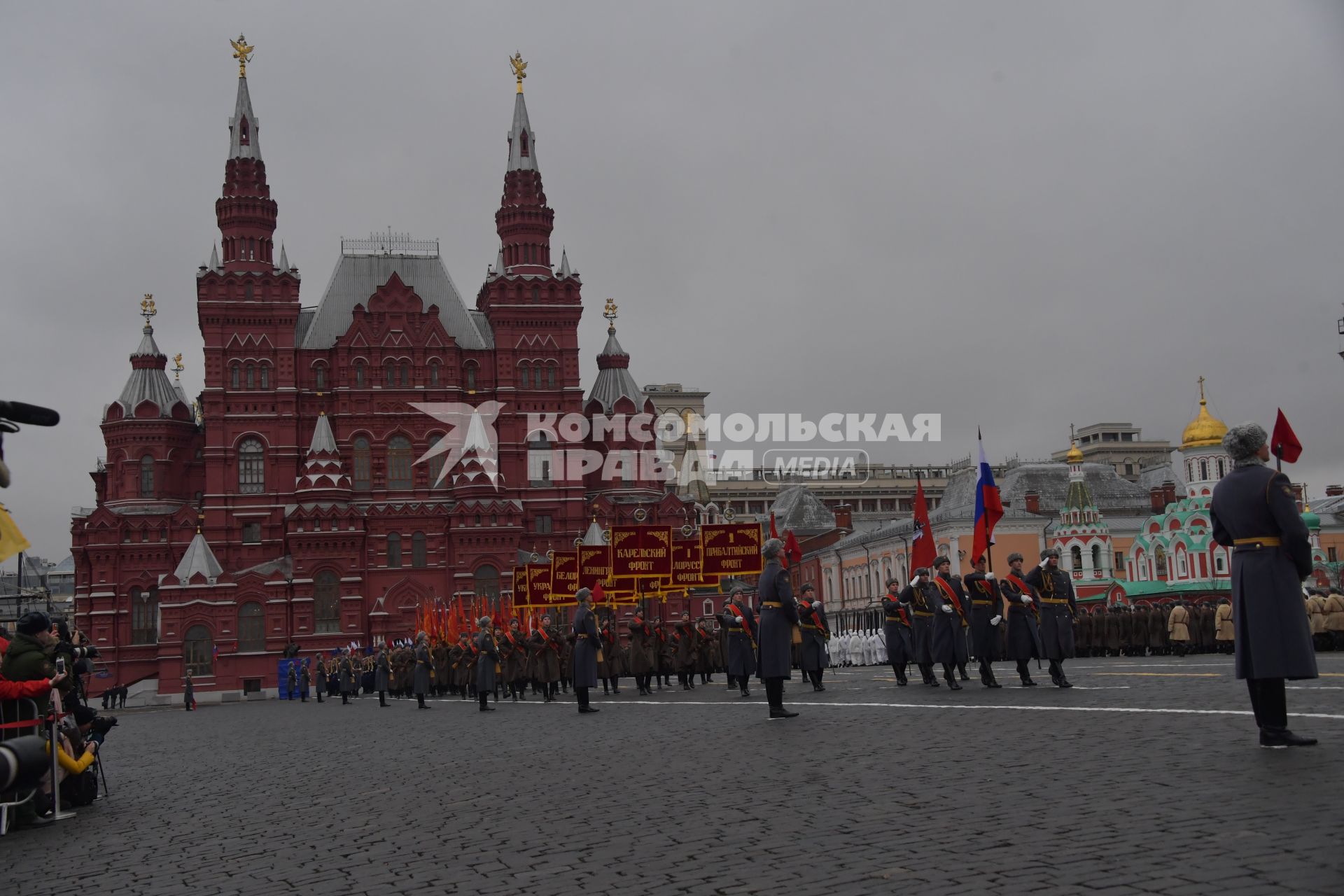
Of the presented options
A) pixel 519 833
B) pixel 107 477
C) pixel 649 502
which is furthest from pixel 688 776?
pixel 107 477

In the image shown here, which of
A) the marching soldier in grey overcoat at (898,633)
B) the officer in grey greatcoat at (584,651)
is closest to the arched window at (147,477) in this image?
the officer in grey greatcoat at (584,651)

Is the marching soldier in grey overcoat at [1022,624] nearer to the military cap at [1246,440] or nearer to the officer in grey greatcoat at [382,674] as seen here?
the military cap at [1246,440]

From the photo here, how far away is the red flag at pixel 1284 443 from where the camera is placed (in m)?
14.5

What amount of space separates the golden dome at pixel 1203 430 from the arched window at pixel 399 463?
40.8 m

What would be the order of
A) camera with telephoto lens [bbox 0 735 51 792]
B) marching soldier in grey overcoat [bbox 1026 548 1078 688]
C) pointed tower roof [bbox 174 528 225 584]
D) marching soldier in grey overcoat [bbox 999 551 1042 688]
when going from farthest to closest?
pointed tower roof [bbox 174 528 225 584] < marching soldier in grey overcoat [bbox 999 551 1042 688] < marching soldier in grey overcoat [bbox 1026 548 1078 688] < camera with telephoto lens [bbox 0 735 51 792]

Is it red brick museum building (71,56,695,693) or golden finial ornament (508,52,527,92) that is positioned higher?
golden finial ornament (508,52,527,92)

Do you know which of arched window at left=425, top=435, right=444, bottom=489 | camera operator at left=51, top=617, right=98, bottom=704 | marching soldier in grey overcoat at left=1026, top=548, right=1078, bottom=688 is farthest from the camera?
arched window at left=425, top=435, right=444, bottom=489

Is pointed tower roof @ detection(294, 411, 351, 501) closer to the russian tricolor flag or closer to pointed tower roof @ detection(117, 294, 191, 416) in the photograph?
pointed tower roof @ detection(117, 294, 191, 416)

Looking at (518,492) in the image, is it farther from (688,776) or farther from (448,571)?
(688,776)

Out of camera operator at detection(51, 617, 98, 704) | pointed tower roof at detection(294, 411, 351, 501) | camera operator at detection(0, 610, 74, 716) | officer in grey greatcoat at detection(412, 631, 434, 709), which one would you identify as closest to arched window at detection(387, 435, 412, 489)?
pointed tower roof at detection(294, 411, 351, 501)

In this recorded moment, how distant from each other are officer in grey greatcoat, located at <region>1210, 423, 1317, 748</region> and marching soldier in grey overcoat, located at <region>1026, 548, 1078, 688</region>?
739 cm

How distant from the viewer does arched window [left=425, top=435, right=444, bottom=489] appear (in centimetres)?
6594

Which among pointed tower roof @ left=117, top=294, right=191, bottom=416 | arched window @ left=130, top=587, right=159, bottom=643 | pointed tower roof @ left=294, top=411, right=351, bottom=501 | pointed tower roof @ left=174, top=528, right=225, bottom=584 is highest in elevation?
pointed tower roof @ left=117, top=294, right=191, bottom=416

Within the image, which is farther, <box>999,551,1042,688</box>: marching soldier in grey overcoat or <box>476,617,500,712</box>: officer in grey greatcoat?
<box>476,617,500,712</box>: officer in grey greatcoat
